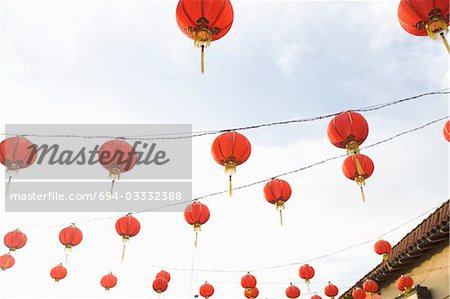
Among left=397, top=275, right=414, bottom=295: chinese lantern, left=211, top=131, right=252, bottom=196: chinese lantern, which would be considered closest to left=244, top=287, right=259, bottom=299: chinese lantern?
left=397, top=275, right=414, bottom=295: chinese lantern

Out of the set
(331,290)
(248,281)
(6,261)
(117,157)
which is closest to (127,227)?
(117,157)

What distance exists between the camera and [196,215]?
7.55 meters

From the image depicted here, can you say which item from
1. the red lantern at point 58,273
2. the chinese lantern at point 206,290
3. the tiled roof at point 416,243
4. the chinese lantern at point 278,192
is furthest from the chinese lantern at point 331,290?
the red lantern at point 58,273

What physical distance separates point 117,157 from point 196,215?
96.7 inches

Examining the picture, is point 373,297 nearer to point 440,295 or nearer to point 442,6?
point 440,295

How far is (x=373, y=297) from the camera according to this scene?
1131 centimetres

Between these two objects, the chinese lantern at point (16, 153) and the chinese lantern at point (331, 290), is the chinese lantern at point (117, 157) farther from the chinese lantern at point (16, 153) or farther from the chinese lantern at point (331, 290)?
the chinese lantern at point (331, 290)

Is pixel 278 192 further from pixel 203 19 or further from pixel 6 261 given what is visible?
pixel 6 261

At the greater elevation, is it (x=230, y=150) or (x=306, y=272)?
(x=230, y=150)

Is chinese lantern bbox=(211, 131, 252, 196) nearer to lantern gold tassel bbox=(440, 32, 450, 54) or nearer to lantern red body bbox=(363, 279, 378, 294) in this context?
lantern gold tassel bbox=(440, 32, 450, 54)

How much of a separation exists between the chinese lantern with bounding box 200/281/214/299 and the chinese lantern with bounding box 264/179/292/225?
690 cm

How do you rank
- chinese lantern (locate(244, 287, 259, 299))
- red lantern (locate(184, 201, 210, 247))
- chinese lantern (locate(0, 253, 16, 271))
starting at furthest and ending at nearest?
chinese lantern (locate(244, 287, 259, 299)) → chinese lantern (locate(0, 253, 16, 271)) → red lantern (locate(184, 201, 210, 247))

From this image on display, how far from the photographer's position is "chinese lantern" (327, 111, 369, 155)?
216 inches

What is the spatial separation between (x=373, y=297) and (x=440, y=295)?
3345 mm
